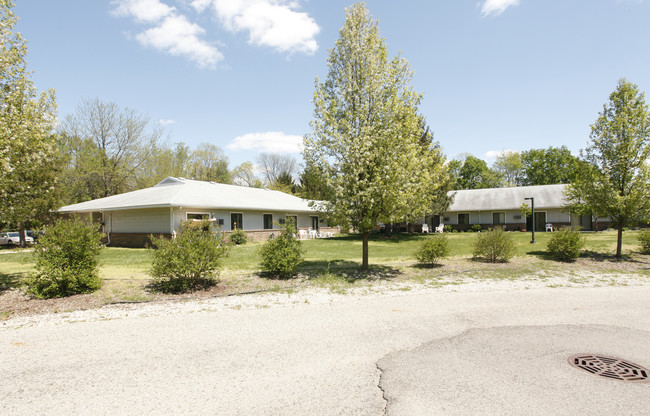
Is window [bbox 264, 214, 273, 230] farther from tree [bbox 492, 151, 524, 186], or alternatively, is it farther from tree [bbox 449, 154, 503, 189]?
tree [bbox 492, 151, 524, 186]

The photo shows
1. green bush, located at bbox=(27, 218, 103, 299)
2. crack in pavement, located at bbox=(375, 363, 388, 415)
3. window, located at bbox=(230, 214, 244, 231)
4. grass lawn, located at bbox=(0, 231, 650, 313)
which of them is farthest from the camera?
window, located at bbox=(230, 214, 244, 231)

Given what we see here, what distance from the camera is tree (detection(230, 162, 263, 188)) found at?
58500mm

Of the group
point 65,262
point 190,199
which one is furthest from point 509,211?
point 65,262

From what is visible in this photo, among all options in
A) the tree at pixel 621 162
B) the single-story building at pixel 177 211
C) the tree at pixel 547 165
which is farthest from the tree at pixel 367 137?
the tree at pixel 547 165

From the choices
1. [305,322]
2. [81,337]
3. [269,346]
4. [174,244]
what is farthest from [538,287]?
[81,337]

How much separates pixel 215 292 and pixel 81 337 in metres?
3.09

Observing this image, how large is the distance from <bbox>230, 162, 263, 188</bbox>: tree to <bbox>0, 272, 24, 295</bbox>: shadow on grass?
48131mm

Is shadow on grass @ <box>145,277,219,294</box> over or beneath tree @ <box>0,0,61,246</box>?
beneath

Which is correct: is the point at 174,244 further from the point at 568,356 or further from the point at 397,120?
the point at 568,356

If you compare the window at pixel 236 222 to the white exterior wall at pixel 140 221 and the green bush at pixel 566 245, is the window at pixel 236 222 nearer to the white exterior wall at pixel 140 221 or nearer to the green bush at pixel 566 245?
the white exterior wall at pixel 140 221

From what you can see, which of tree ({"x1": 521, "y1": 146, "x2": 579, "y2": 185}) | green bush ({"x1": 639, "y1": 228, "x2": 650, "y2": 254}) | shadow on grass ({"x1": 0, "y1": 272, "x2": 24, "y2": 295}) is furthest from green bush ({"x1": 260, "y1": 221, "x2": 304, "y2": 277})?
tree ({"x1": 521, "y1": 146, "x2": 579, "y2": 185})

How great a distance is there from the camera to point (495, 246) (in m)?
12.4

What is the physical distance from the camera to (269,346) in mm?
4574

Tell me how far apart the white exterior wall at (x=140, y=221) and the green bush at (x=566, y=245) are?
19557 mm
